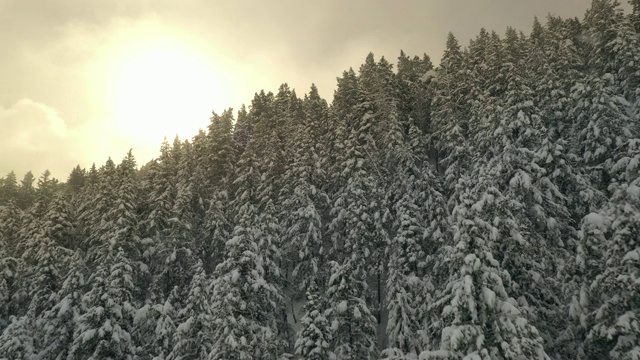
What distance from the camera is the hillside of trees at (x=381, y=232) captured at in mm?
17453

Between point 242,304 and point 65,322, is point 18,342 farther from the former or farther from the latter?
point 242,304

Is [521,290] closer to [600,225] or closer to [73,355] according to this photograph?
[600,225]

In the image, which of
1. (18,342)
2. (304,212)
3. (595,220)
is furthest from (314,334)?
(18,342)

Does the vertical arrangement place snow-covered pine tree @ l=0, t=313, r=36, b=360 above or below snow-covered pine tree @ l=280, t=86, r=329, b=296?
below

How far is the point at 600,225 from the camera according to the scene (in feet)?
58.7

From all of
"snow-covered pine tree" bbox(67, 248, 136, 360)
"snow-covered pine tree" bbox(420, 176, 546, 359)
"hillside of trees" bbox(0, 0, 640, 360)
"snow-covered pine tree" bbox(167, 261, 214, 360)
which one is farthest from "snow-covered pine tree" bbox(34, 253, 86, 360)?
"snow-covered pine tree" bbox(420, 176, 546, 359)

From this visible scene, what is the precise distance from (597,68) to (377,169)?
25.4 m

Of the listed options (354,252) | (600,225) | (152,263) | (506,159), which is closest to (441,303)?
(600,225)

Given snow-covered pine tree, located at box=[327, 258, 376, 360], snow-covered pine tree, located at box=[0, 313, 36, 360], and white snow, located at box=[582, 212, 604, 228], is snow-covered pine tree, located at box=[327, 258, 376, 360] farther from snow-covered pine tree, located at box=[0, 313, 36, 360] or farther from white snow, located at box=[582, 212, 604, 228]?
snow-covered pine tree, located at box=[0, 313, 36, 360]

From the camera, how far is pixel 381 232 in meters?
35.1

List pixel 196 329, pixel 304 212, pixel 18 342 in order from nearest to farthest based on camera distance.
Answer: pixel 196 329 < pixel 18 342 < pixel 304 212

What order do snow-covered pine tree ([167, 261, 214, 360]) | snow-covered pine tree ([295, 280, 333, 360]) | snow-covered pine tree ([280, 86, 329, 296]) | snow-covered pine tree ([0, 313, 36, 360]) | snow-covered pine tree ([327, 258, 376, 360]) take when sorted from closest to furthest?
snow-covered pine tree ([295, 280, 333, 360]), snow-covered pine tree ([167, 261, 214, 360]), snow-covered pine tree ([327, 258, 376, 360]), snow-covered pine tree ([0, 313, 36, 360]), snow-covered pine tree ([280, 86, 329, 296])

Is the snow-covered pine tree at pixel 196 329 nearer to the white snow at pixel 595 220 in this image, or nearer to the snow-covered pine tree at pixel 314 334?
the snow-covered pine tree at pixel 314 334

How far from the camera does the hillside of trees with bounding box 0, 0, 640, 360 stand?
1745 centimetres
